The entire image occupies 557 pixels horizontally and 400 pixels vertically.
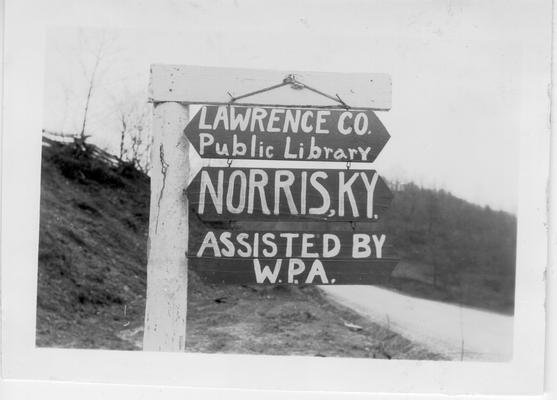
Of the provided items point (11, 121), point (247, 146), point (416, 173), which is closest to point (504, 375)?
point (416, 173)

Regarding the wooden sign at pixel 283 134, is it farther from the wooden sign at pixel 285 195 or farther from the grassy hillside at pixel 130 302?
the grassy hillside at pixel 130 302

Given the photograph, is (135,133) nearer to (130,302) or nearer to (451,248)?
(130,302)

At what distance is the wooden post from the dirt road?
316 millimetres

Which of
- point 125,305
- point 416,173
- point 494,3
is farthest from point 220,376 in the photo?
point 494,3

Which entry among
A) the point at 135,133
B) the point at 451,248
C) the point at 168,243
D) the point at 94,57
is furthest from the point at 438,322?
the point at 94,57

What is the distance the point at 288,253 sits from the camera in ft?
5.43

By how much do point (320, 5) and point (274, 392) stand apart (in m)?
0.82

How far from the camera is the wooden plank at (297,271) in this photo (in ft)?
5.41

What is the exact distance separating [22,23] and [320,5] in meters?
0.63

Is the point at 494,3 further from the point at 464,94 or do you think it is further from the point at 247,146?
the point at 247,146

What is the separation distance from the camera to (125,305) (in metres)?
1.66

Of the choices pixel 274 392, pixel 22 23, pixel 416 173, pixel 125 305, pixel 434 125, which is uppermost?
pixel 22 23

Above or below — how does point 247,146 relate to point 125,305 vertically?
above

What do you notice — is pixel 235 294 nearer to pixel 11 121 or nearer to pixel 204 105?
pixel 204 105
